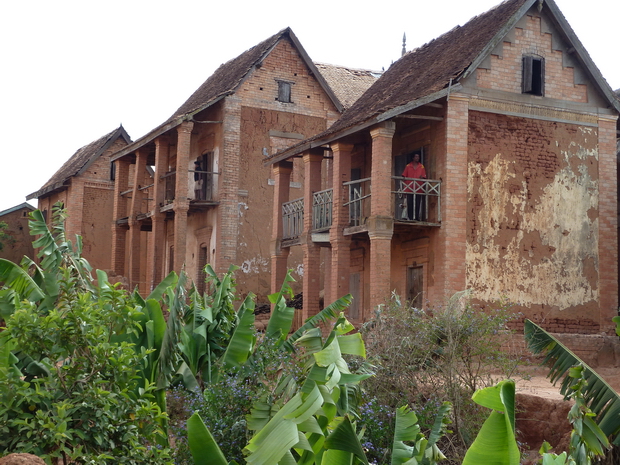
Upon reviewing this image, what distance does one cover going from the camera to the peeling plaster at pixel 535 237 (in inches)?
703

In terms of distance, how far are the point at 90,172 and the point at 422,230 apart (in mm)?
19113

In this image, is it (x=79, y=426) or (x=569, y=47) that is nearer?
(x=79, y=426)

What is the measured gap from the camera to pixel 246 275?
25078 mm

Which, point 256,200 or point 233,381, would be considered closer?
point 233,381

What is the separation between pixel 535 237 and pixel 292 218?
6.81 metres

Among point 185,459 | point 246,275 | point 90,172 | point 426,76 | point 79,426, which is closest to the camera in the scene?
point 79,426

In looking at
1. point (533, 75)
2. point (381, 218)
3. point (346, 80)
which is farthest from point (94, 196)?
point (533, 75)

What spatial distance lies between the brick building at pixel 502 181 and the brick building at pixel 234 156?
607 centimetres

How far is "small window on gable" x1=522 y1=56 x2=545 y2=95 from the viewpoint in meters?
18.5

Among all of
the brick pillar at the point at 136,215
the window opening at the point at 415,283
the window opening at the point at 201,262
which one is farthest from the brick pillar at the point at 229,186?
the window opening at the point at 415,283

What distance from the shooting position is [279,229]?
2248 centimetres

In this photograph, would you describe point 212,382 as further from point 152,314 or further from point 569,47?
point 569,47

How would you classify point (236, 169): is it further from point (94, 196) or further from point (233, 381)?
point (233, 381)

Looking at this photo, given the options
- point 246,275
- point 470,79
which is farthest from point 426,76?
point 246,275
